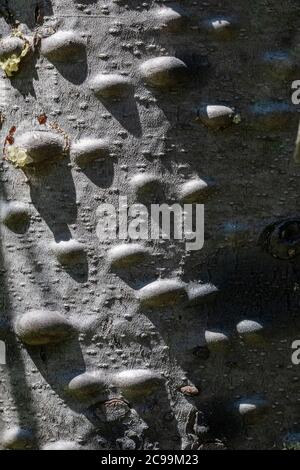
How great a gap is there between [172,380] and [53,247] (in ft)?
0.96

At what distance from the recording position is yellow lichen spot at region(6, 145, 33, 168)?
1523mm

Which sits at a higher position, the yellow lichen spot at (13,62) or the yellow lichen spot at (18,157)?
the yellow lichen spot at (13,62)

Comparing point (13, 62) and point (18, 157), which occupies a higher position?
point (13, 62)

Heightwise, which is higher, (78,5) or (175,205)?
(78,5)

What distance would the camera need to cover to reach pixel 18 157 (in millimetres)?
1535

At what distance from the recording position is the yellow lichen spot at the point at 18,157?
1.52 metres

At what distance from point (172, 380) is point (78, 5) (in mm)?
634

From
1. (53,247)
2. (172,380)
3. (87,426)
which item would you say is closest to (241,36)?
(53,247)

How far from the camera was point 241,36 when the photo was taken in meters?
1.50

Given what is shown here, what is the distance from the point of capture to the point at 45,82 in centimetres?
153

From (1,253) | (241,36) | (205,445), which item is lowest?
(205,445)

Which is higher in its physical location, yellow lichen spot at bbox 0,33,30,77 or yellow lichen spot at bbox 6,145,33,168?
yellow lichen spot at bbox 0,33,30,77

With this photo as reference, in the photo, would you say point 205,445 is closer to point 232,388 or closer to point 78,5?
point 232,388

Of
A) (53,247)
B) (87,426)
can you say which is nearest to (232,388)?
(87,426)
